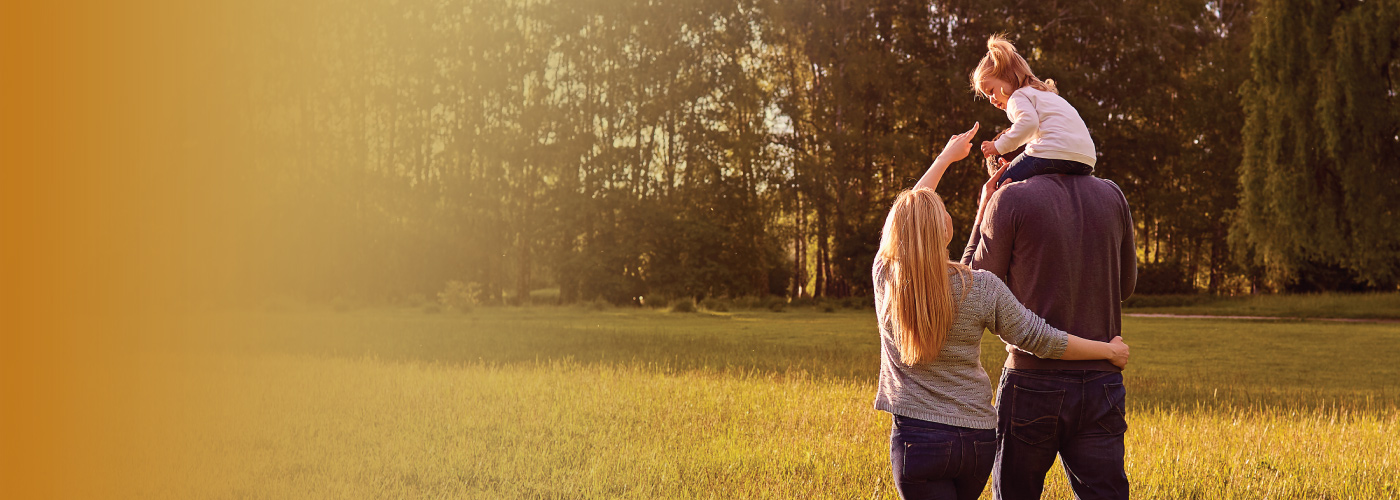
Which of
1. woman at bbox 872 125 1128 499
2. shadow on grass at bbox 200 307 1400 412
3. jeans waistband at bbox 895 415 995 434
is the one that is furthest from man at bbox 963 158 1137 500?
shadow on grass at bbox 200 307 1400 412

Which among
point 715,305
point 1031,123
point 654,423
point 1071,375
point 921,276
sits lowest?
point 654,423

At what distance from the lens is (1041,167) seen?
12.6 feet

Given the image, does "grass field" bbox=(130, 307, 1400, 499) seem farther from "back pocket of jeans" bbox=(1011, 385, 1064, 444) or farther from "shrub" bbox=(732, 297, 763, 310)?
"shrub" bbox=(732, 297, 763, 310)

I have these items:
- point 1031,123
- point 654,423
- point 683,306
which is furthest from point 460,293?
point 1031,123

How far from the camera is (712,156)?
1570 inches

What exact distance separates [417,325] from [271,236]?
58.1ft

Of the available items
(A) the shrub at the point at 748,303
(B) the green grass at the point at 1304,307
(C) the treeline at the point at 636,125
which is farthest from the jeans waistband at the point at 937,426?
(C) the treeline at the point at 636,125

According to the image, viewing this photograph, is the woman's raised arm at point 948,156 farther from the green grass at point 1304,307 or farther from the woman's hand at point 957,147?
the green grass at point 1304,307

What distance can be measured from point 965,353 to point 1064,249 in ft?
1.75

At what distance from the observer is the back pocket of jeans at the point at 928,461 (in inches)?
146

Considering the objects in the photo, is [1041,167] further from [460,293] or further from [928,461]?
[460,293]

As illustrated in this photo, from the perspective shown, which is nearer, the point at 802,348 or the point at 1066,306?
the point at 1066,306

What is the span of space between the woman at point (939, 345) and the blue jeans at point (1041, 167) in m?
0.40

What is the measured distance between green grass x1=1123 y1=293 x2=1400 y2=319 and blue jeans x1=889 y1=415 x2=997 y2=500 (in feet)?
100
